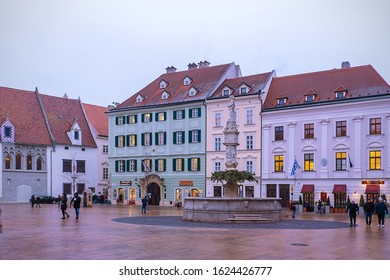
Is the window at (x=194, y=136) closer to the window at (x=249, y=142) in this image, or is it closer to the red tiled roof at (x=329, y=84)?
the window at (x=249, y=142)

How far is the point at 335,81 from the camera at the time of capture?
1754 inches

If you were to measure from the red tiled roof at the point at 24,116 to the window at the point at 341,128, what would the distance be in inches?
1250

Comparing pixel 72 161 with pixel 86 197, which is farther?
pixel 72 161

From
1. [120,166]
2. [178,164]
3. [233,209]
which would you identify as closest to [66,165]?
[120,166]

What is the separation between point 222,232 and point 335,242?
451 cm

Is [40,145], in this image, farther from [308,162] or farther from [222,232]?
[222,232]

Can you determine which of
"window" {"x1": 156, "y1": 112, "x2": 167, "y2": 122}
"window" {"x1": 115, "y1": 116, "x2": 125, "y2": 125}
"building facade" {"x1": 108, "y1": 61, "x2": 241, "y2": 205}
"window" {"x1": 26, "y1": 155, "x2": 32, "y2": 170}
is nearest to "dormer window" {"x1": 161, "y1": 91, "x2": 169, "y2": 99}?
"building facade" {"x1": 108, "y1": 61, "x2": 241, "y2": 205}

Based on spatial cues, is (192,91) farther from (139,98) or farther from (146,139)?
(146,139)

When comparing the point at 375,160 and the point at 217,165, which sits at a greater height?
the point at 375,160

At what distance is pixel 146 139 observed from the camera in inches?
2119

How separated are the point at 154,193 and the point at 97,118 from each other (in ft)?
57.4

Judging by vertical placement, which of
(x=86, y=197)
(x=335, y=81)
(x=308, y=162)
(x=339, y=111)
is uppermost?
(x=335, y=81)

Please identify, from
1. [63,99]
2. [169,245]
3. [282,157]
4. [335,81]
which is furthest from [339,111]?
[63,99]

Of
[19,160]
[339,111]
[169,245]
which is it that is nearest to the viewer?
[169,245]
